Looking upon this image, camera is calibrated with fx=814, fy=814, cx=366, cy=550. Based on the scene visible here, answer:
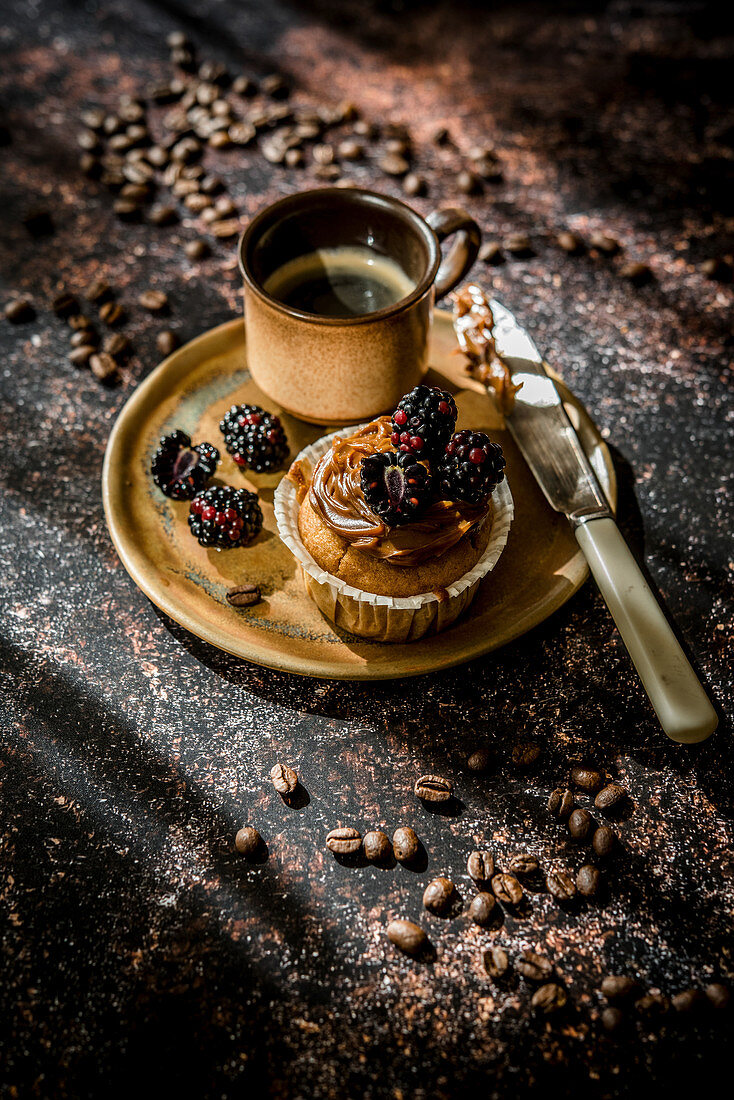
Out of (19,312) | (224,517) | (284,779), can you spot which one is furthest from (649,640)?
(19,312)

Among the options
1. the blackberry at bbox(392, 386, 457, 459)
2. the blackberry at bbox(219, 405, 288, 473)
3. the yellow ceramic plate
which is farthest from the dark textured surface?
the blackberry at bbox(392, 386, 457, 459)

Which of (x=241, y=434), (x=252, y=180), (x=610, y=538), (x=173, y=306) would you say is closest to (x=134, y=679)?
(x=241, y=434)

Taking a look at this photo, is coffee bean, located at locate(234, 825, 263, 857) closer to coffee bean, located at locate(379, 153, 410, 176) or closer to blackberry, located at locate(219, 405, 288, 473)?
blackberry, located at locate(219, 405, 288, 473)

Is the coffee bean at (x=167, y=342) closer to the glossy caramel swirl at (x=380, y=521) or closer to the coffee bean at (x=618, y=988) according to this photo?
the glossy caramel swirl at (x=380, y=521)

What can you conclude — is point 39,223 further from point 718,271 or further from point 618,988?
point 618,988

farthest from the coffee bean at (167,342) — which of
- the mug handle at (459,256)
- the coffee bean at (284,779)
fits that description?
the coffee bean at (284,779)
